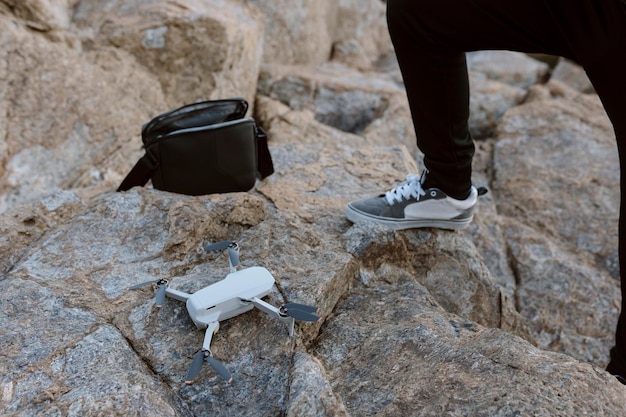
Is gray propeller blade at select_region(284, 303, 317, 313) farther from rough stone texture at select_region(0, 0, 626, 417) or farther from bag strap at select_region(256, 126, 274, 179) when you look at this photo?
bag strap at select_region(256, 126, 274, 179)

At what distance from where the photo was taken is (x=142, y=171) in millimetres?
2635

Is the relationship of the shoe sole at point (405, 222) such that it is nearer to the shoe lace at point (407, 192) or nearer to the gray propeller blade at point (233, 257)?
the shoe lace at point (407, 192)

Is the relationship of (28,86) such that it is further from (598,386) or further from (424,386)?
(598,386)

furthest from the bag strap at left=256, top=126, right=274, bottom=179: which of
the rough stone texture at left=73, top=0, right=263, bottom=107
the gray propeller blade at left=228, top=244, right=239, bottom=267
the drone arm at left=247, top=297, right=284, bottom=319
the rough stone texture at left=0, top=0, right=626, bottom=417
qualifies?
the rough stone texture at left=73, top=0, right=263, bottom=107

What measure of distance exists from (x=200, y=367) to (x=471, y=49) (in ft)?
4.76

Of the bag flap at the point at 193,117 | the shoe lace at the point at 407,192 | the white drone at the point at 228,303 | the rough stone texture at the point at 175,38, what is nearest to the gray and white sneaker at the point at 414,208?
the shoe lace at the point at 407,192

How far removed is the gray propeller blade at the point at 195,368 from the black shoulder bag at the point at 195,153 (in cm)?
117

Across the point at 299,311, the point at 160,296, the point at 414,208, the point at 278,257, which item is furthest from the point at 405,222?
the point at 160,296

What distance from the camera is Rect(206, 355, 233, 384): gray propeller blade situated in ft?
5.29

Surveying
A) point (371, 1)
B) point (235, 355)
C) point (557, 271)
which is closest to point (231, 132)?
point (235, 355)

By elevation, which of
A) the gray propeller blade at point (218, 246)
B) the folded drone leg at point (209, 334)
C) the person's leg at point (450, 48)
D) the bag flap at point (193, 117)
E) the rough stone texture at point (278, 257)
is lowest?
the rough stone texture at point (278, 257)

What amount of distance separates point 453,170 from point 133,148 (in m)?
2.77

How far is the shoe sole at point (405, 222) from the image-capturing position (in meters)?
2.48

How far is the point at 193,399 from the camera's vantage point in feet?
5.32
